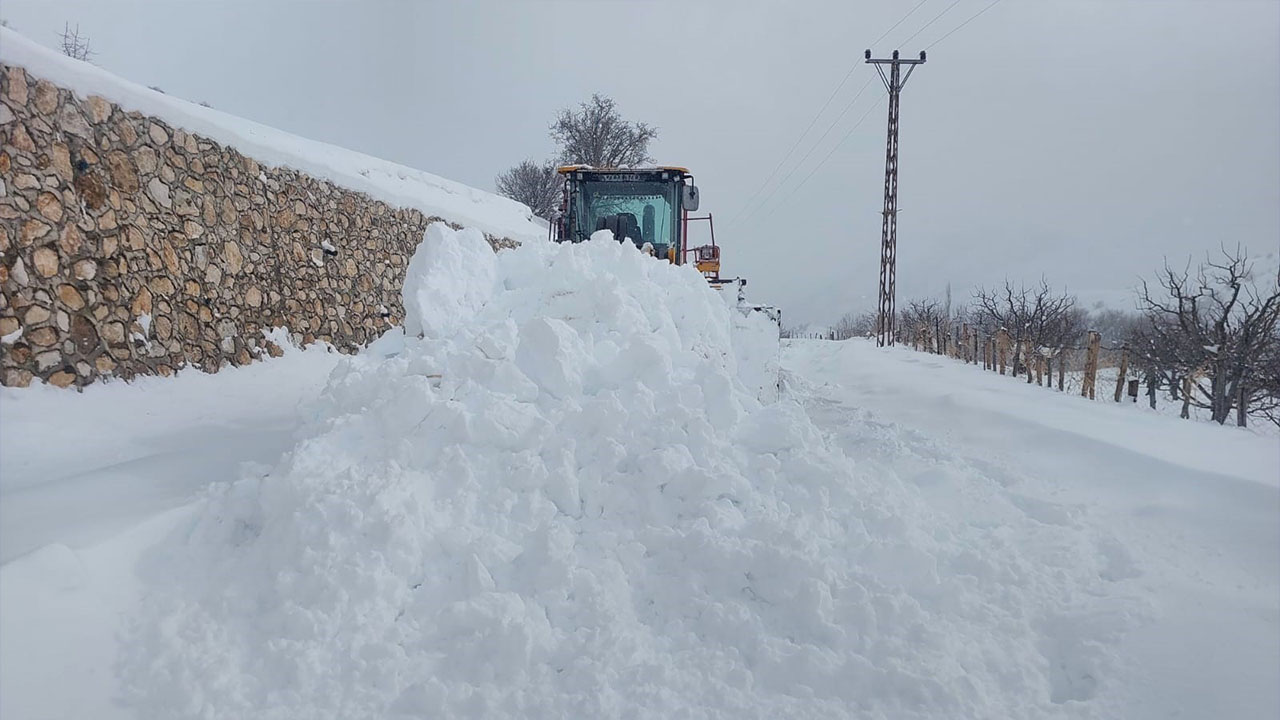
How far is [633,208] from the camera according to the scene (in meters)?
9.05

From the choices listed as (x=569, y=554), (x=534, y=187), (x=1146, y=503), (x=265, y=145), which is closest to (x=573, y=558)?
(x=569, y=554)

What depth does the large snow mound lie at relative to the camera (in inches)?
89.6

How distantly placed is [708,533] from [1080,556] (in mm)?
2159

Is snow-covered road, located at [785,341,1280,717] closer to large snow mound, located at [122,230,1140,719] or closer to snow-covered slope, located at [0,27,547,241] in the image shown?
large snow mound, located at [122,230,1140,719]

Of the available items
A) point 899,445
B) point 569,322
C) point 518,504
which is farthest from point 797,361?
point 518,504

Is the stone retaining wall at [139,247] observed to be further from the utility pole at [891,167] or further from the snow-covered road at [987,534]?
the utility pole at [891,167]

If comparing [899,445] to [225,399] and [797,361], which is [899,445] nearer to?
[225,399]

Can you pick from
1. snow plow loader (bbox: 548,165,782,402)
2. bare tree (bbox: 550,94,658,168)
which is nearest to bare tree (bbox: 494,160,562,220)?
bare tree (bbox: 550,94,658,168)

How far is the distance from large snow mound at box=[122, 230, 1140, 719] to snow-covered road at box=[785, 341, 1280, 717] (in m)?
0.19

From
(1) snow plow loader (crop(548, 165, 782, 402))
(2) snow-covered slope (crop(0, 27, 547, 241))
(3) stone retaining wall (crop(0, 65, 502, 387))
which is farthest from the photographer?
(1) snow plow loader (crop(548, 165, 782, 402))

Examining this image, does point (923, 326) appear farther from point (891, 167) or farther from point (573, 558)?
point (573, 558)

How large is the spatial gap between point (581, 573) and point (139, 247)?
4.85m

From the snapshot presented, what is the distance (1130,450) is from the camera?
213 inches

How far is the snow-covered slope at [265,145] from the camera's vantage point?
4.56 m
